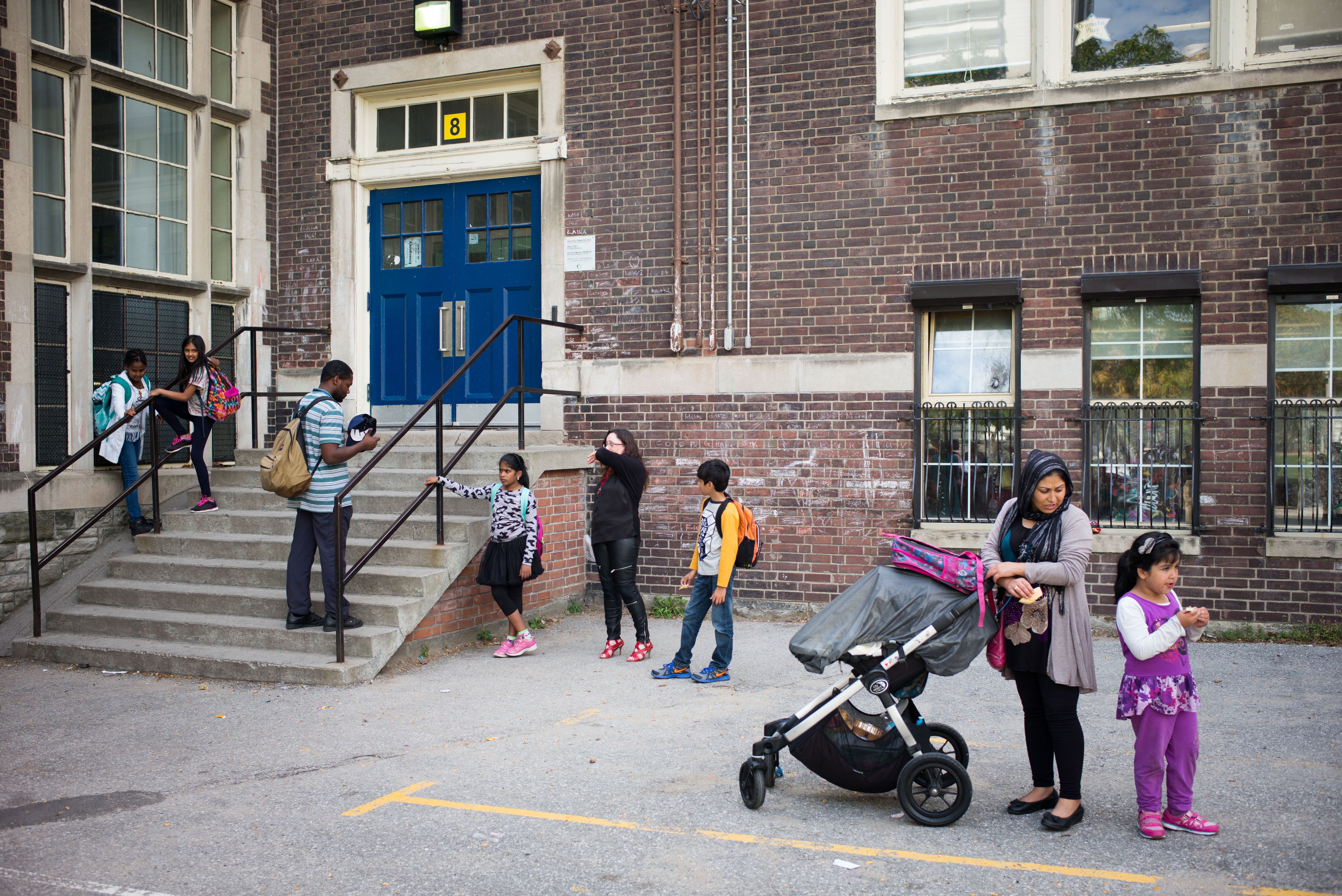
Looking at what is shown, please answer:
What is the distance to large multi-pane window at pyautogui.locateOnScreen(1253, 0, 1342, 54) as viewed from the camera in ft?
27.0

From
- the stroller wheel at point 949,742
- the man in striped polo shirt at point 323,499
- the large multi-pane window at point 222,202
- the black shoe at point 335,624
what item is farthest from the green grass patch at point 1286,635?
the large multi-pane window at point 222,202

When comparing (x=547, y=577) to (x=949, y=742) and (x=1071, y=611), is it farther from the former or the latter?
(x=1071, y=611)

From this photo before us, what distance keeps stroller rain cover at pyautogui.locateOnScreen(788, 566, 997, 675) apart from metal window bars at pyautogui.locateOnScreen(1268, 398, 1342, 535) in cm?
504

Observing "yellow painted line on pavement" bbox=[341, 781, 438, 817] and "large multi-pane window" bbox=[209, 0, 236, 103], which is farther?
"large multi-pane window" bbox=[209, 0, 236, 103]

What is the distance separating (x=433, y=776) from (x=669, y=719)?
1512 millimetres

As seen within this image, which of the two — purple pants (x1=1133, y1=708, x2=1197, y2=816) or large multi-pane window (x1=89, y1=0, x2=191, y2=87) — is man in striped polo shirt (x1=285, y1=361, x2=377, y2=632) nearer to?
large multi-pane window (x1=89, y1=0, x2=191, y2=87)

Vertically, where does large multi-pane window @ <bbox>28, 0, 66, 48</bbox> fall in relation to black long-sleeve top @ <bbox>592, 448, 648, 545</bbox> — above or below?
above

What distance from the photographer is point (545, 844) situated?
426 cm

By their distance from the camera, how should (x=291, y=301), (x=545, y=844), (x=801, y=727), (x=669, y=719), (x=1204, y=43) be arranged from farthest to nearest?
(x=291, y=301), (x=1204, y=43), (x=669, y=719), (x=801, y=727), (x=545, y=844)

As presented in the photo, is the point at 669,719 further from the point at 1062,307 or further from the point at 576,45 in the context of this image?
the point at 576,45

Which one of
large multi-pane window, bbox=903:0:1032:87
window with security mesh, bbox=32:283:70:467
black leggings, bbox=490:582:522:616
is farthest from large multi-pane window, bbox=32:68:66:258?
large multi-pane window, bbox=903:0:1032:87

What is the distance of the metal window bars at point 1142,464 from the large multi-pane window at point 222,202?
26.7 ft

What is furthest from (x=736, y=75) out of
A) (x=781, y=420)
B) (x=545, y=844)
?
(x=545, y=844)

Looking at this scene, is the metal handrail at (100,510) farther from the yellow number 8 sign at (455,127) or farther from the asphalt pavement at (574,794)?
the yellow number 8 sign at (455,127)
